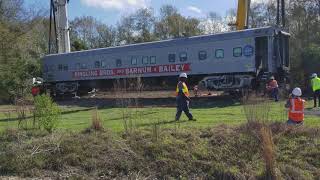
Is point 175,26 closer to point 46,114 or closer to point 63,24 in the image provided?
point 63,24

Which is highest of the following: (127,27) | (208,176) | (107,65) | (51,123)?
(127,27)

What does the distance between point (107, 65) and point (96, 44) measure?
38936 mm

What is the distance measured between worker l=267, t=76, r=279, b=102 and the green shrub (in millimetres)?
12595

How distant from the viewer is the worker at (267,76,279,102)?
23.4m

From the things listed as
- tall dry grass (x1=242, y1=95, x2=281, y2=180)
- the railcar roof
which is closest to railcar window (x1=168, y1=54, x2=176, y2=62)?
the railcar roof

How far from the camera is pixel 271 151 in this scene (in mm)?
10445

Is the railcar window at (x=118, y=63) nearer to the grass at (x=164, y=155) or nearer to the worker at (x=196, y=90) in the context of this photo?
the worker at (x=196, y=90)

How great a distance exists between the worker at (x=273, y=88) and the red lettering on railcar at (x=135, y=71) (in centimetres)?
493

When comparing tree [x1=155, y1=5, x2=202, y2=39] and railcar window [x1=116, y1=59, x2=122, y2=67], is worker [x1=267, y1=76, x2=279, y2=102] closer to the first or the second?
railcar window [x1=116, y1=59, x2=122, y2=67]

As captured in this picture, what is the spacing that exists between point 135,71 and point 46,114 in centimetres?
1702

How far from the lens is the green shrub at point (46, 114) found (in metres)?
13.1

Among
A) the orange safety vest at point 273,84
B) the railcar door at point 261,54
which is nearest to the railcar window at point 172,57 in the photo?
the railcar door at point 261,54

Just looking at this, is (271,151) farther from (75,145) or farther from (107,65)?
(107,65)

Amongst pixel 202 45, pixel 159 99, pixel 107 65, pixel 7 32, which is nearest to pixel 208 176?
pixel 202 45
